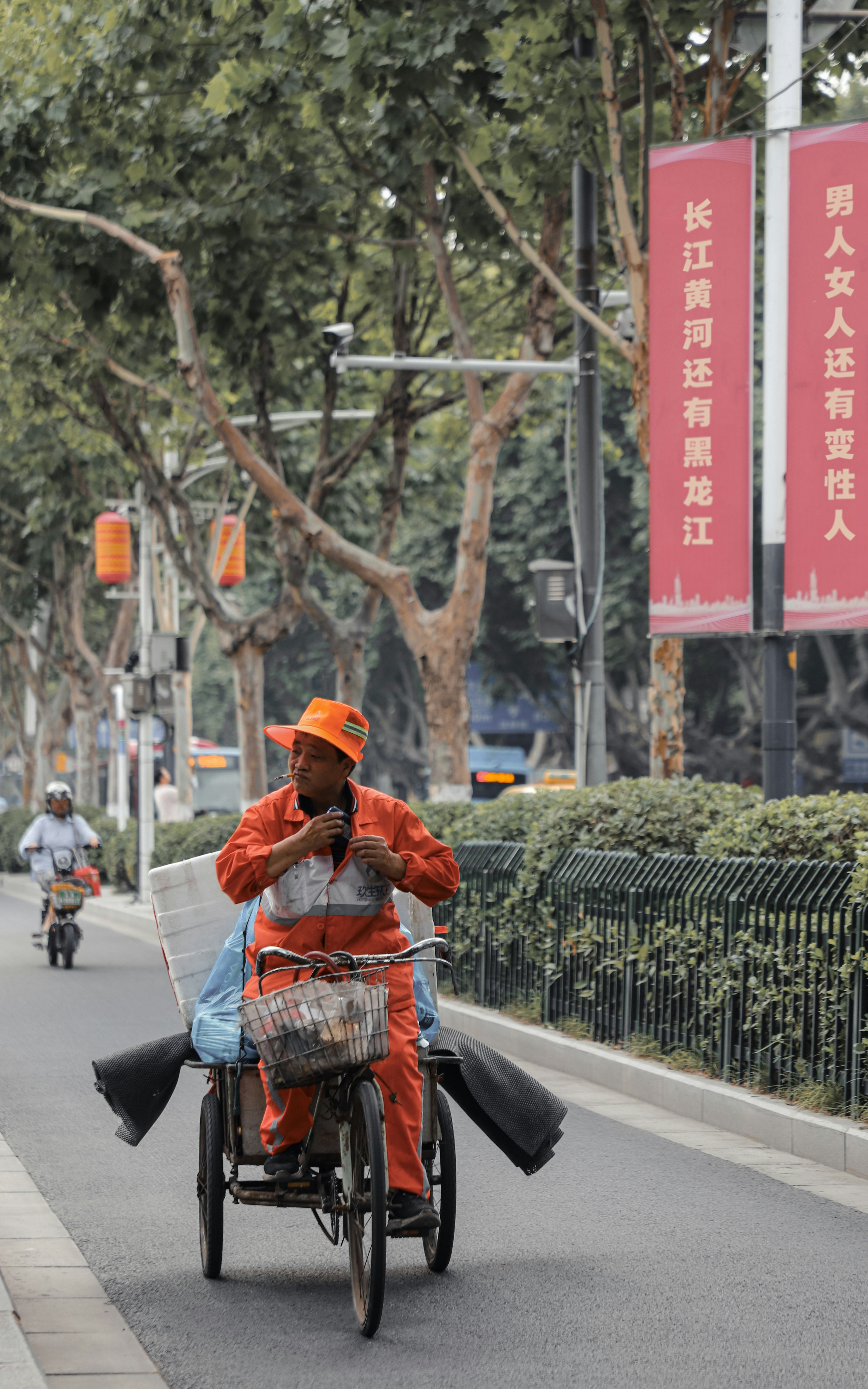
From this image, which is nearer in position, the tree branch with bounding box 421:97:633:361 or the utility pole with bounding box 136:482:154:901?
the tree branch with bounding box 421:97:633:361

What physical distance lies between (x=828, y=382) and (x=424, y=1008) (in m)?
5.39

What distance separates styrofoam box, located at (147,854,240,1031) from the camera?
5820 millimetres

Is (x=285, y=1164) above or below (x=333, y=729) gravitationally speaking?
below

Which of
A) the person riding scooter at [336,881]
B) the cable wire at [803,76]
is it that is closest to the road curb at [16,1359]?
the person riding scooter at [336,881]

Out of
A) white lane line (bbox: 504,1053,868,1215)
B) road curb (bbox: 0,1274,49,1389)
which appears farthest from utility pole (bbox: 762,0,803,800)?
road curb (bbox: 0,1274,49,1389)

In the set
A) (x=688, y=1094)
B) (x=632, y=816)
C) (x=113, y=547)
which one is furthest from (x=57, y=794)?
(x=688, y=1094)

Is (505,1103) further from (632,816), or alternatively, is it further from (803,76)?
(803,76)

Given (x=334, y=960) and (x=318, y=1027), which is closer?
(x=318, y=1027)

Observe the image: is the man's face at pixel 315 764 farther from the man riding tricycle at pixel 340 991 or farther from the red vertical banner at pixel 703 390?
the red vertical banner at pixel 703 390

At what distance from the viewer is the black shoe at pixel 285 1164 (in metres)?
5.21

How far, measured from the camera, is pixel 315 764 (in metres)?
5.27

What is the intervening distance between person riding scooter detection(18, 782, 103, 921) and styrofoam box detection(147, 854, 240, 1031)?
11.3m

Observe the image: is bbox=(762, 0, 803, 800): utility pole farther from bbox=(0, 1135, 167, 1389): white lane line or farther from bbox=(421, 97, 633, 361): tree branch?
bbox=(0, 1135, 167, 1389): white lane line

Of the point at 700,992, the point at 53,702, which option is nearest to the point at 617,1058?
the point at 700,992
